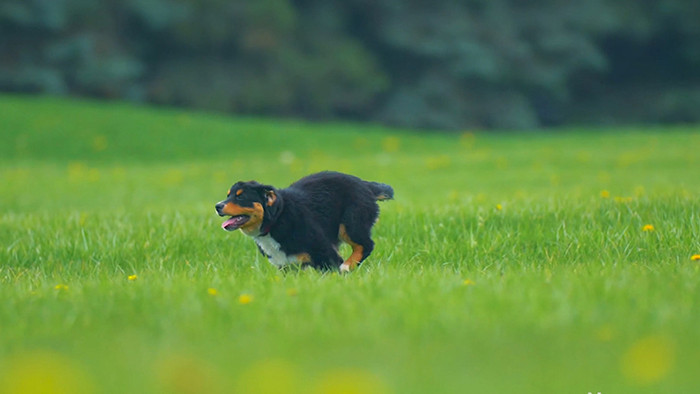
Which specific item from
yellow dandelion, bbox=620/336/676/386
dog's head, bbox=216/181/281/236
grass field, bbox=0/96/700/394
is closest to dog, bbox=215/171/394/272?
dog's head, bbox=216/181/281/236

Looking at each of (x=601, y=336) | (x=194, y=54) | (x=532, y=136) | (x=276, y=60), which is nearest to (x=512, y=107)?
(x=532, y=136)

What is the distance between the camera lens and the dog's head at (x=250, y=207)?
4453 mm

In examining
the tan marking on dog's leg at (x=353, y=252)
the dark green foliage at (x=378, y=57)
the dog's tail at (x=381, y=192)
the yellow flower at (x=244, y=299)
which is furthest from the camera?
the dark green foliage at (x=378, y=57)

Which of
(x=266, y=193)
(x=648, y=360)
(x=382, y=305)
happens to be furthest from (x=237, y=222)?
(x=648, y=360)

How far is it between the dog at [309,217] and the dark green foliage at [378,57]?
21881mm

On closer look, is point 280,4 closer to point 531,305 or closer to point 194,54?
point 194,54

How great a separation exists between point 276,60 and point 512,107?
390 inches

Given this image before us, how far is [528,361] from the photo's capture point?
8.81 ft

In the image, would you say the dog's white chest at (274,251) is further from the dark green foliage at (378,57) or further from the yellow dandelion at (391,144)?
the dark green foliage at (378,57)

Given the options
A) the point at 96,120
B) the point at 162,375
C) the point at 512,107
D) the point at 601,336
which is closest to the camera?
the point at 162,375

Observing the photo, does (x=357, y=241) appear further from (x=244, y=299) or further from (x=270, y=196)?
(x=244, y=299)

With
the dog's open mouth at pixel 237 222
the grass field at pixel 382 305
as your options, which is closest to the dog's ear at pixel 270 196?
the dog's open mouth at pixel 237 222

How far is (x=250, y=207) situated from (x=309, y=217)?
0.43 metres

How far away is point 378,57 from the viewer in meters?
31.6
